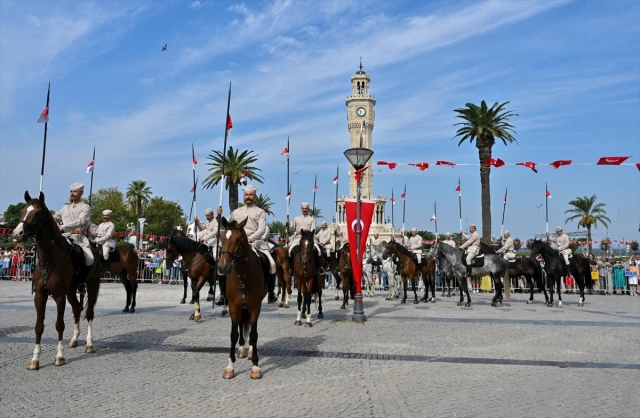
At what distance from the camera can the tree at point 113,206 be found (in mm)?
80037

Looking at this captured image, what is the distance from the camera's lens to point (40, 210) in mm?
8117

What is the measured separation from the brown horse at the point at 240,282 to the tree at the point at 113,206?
74.3 meters

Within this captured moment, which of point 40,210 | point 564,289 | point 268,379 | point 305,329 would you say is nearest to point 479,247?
point 305,329

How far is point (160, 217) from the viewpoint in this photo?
83.9 meters

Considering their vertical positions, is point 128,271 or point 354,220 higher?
point 354,220

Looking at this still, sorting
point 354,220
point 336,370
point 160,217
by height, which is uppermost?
point 160,217

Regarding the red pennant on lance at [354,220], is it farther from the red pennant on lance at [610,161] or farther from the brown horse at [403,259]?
the red pennant on lance at [610,161]

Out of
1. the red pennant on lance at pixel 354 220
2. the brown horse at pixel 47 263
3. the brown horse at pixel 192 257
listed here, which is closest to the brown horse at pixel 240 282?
the brown horse at pixel 47 263

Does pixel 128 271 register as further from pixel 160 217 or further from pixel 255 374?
pixel 160 217

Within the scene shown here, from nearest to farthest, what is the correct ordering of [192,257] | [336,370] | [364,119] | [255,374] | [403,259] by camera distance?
[255,374], [336,370], [192,257], [403,259], [364,119]

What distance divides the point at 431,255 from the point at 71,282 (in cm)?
1460

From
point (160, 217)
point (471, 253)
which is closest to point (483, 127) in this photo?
point (471, 253)

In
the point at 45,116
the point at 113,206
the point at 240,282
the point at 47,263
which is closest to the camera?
the point at 240,282

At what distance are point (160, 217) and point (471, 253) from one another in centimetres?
7124
